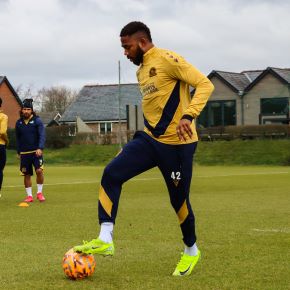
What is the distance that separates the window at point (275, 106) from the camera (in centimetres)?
5888

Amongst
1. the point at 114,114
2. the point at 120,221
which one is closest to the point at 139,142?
the point at 120,221

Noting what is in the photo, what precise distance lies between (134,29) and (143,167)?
51.6 inches

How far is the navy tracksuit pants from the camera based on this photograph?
21.5 ft

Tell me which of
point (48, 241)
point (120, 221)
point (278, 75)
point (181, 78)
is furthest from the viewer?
point (278, 75)

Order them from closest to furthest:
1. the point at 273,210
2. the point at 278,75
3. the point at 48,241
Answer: the point at 48,241, the point at 273,210, the point at 278,75

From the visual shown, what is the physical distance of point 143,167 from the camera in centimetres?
666

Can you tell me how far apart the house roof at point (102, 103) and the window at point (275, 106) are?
27.1 metres

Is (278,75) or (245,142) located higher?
(278,75)

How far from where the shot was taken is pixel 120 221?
36.2 ft

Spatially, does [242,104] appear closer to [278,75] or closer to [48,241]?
[278,75]

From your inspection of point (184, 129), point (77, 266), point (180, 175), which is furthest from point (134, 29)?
point (77, 266)

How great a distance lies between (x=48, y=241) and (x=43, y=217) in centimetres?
302

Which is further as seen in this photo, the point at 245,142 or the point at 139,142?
the point at 245,142

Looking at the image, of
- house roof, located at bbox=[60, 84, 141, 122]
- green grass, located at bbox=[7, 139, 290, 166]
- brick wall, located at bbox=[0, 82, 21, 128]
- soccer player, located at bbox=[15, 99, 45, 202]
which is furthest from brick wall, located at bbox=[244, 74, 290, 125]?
soccer player, located at bbox=[15, 99, 45, 202]
